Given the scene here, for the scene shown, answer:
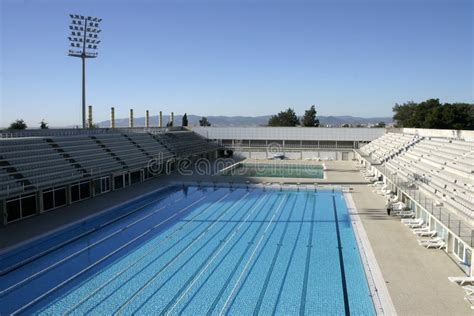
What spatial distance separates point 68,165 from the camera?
1891cm

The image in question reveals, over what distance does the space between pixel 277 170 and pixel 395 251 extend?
19.8 m

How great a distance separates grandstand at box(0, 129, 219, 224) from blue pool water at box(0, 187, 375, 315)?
257 centimetres

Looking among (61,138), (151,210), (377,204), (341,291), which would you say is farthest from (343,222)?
(61,138)

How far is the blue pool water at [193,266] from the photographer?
891 centimetres

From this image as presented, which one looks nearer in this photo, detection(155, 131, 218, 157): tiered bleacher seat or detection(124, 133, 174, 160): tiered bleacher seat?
detection(124, 133, 174, 160): tiered bleacher seat

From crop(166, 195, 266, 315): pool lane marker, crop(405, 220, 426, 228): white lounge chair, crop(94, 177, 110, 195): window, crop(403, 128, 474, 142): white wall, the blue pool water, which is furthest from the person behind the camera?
crop(94, 177, 110, 195): window

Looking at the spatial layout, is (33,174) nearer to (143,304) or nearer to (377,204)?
(143,304)

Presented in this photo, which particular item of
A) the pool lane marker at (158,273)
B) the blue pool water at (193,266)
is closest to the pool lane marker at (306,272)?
the blue pool water at (193,266)

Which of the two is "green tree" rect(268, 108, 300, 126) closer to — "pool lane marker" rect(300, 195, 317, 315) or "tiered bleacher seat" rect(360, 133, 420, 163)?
"tiered bleacher seat" rect(360, 133, 420, 163)

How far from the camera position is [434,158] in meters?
19.4

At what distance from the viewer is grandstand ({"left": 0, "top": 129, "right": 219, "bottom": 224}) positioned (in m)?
15.5

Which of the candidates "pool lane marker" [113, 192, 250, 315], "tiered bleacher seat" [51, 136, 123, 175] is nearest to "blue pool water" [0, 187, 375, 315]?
"pool lane marker" [113, 192, 250, 315]

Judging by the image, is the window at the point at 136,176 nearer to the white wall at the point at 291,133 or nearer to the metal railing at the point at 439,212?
the metal railing at the point at 439,212

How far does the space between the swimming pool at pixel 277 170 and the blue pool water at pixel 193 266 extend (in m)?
11.6
